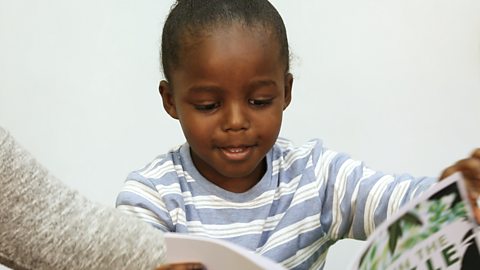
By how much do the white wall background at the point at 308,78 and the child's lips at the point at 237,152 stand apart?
0.42 meters

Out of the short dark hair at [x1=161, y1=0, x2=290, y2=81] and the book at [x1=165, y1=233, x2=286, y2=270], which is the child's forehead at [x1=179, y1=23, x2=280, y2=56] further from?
the book at [x1=165, y1=233, x2=286, y2=270]

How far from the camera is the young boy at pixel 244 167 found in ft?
2.49

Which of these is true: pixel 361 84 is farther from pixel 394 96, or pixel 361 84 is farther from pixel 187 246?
pixel 187 246

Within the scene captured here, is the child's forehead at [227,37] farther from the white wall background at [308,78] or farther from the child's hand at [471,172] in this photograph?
the white wall background at [308,78]

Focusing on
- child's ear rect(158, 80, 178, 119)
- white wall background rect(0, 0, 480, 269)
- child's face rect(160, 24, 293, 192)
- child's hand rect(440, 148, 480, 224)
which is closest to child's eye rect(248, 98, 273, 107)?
child's face rect(160, 24, 293, 192)

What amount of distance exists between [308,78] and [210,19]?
0.44m

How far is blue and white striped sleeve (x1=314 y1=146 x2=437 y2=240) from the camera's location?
77 cm

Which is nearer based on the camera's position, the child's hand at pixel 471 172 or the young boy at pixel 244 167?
the child's hand at pixel 471 172

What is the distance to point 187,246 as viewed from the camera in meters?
0.59

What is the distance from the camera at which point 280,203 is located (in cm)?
82

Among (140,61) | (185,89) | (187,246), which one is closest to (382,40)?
(140,61)

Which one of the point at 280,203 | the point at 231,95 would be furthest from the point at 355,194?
the point at 231,95

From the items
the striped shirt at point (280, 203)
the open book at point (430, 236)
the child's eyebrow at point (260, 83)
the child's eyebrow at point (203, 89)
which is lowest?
the striped shirt at point (280, 203)

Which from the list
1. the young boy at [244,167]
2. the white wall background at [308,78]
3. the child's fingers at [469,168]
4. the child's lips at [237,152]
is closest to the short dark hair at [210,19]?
the young boy at [244,167]
